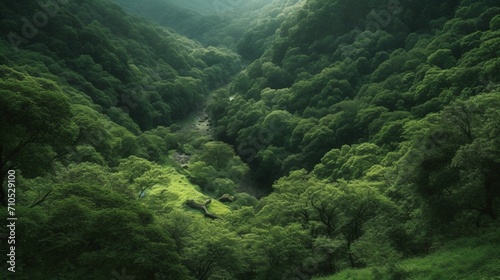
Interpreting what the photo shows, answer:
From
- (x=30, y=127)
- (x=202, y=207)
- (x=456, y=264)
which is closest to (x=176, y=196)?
(x=202, y=207)

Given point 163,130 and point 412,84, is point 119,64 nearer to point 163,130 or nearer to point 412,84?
point 163,130

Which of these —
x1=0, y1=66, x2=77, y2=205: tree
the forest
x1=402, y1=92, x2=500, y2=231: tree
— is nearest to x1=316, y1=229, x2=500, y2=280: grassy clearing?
the forest

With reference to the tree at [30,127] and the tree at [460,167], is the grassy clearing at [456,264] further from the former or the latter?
the tree at [30,127]

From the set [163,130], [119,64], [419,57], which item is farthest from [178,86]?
[419,57]

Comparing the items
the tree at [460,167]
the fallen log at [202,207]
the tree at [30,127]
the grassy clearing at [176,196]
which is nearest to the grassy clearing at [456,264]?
the tree at [460,167]

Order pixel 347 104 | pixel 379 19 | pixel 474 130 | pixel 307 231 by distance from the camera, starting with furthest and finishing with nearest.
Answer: pixel 379 19, pixel 347 104, pixel 307 231, pixel 474 130
